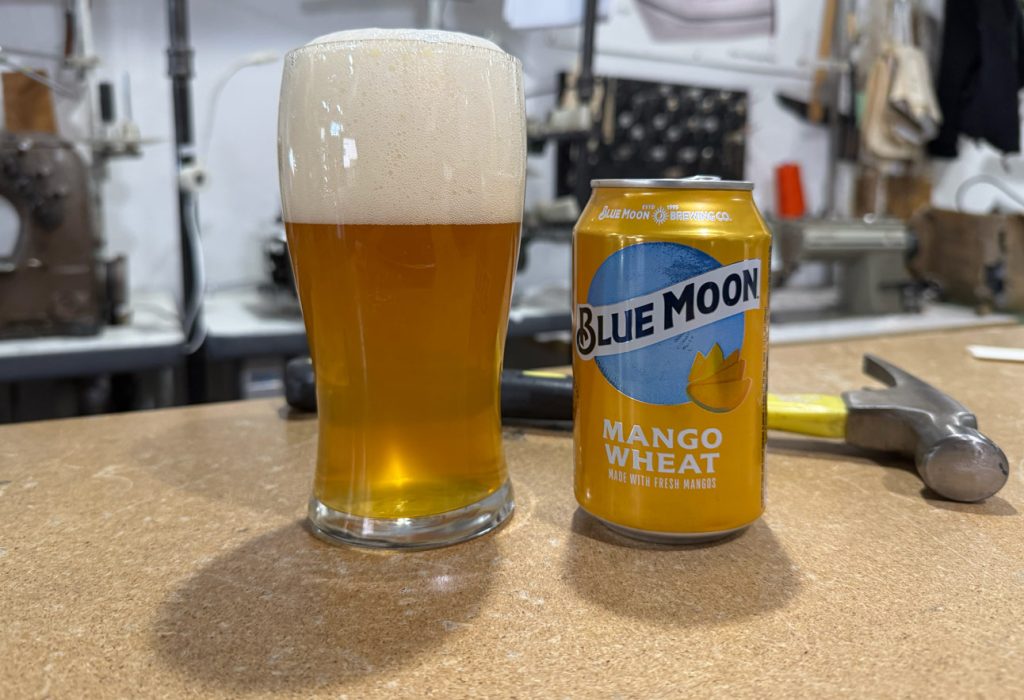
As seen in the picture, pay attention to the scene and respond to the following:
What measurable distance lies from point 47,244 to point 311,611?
1.35 metres

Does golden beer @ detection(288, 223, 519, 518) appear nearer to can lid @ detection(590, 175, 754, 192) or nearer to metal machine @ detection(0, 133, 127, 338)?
can lid @ detection(590, 175, 754, 192)

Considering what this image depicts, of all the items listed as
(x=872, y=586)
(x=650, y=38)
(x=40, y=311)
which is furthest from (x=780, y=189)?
(x=872, y=586)

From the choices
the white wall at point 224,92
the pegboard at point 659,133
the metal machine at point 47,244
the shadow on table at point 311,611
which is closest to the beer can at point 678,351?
the shadow on table at point 311,611

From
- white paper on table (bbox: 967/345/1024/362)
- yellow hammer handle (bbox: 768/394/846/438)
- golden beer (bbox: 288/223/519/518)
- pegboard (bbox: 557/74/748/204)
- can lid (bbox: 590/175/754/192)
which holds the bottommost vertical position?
white paper on table (bbox: 967/345/1024/362)

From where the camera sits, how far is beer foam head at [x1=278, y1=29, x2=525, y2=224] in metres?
0.45

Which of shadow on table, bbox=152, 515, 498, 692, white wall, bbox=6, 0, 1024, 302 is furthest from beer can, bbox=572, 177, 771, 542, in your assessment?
white wall, bbox=6, 0, 1024, 302

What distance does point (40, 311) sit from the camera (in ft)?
4.81

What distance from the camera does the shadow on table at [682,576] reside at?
1.35 feet

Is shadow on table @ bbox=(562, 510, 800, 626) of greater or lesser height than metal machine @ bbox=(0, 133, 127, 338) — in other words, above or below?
below

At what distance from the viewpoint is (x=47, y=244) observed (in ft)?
4.85

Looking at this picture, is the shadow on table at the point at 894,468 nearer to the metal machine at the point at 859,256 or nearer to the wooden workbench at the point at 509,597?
the wooden workbench at the point at 509,597

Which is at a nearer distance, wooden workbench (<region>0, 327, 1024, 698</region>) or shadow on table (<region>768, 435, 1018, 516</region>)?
wooden workbench (<region>0, 327, 1024, 698</region>)

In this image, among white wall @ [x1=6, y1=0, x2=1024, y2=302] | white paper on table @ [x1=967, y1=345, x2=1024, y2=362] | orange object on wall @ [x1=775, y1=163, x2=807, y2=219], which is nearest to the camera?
white paper on table @ [x1=967, y1=345, x2=1024, y2=362]

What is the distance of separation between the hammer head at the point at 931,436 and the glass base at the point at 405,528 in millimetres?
314
